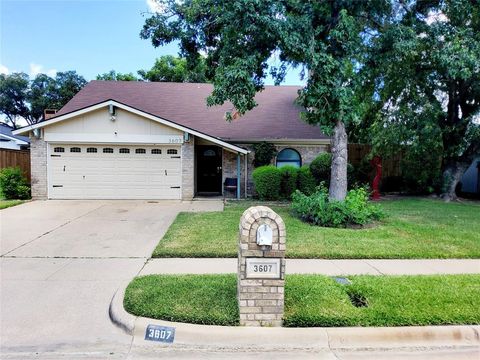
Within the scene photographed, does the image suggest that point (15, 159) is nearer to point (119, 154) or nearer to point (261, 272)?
point (119, 154)

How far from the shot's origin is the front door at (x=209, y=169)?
16.2 metres

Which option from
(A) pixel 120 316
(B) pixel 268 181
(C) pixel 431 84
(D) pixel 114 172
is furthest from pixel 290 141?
(A) pixel 120 316

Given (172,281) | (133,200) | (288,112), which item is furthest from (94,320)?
(288,112)

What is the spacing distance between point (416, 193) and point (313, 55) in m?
10.4

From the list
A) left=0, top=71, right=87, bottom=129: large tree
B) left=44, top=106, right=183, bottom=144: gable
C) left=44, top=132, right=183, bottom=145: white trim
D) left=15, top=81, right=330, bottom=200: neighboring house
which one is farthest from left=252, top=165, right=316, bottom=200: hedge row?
left=0, top=71, right=87, bottom=129: large tree

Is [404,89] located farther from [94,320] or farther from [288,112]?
[94,320]

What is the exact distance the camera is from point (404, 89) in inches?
530

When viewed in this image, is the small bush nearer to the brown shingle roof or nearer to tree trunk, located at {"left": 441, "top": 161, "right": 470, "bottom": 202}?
the brown shingle roof

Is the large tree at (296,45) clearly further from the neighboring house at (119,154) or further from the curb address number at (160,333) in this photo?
the curb address number at (160,333)

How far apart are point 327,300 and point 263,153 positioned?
1125 cm

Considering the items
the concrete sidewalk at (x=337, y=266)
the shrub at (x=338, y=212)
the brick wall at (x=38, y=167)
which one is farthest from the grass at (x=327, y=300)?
the brick wall at (x=38, y=167)

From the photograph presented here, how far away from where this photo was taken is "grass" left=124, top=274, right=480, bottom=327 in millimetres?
3705

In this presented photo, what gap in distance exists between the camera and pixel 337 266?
18.7 feet

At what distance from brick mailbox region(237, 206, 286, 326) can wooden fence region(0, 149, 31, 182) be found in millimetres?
15237
